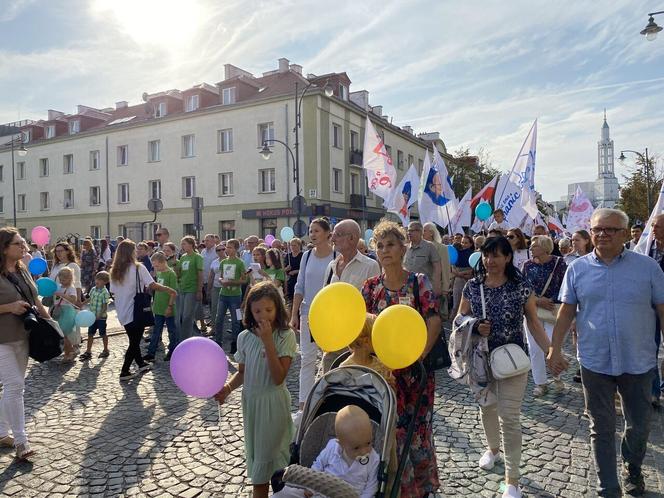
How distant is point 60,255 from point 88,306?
3.66 feet

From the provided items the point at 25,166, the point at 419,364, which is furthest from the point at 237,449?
the point at 25,166

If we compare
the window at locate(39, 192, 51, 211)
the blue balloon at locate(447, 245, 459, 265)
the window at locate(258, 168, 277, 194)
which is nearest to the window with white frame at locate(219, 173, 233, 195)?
the window at locate(258, 168, 277, 194)

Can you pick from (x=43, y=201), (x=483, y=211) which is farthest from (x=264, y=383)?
(x=43, y=201)

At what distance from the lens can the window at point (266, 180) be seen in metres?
31.2

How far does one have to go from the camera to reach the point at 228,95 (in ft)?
108

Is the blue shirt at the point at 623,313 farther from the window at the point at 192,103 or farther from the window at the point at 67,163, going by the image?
the window at the point at 67,163

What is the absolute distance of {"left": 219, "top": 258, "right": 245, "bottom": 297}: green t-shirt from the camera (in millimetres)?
8055

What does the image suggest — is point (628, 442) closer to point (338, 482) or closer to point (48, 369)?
point (338, 482)

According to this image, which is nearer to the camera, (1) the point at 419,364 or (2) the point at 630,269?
(1) the point at 419,364

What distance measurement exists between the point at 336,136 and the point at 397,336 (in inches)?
1207

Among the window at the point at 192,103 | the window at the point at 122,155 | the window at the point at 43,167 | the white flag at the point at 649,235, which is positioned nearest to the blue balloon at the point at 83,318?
the white flag at the point at 649,235

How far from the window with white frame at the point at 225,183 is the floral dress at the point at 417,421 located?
30.5 metres

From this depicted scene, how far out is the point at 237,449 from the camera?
168 inches

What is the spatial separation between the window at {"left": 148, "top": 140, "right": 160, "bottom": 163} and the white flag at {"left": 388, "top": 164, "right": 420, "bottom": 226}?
85.3ft
